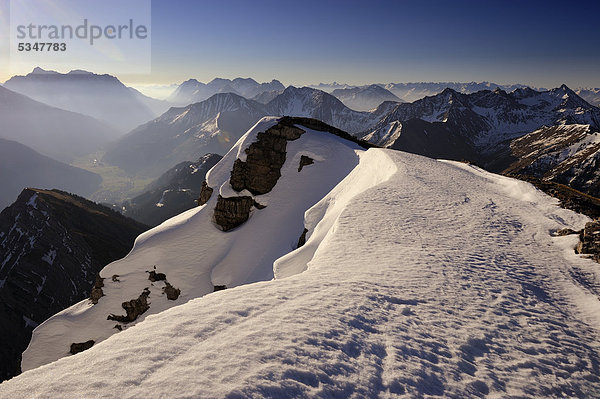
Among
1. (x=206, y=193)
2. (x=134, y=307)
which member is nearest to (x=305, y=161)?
(x=206, y=193)

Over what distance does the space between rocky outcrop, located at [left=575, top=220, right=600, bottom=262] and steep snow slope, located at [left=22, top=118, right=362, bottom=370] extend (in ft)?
87.3

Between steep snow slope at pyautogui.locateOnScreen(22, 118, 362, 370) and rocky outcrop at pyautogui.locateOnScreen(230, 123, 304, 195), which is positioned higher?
rocky outcrop at pyautogui.locateOnScreen(230, 123, 304, 195)

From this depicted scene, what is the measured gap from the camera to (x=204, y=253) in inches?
1617

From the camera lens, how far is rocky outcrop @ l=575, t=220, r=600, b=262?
14.1 m

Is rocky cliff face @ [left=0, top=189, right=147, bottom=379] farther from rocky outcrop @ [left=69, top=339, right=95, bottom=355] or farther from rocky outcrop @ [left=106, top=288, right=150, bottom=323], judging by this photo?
rocky outcrop @ [left=106, top=288, right=150, bottom=323]

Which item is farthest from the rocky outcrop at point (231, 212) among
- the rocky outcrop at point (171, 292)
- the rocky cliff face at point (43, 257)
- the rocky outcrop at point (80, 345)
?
the rocky cliff face at point (43, 257)

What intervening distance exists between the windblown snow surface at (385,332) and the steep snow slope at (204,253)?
21.7 m

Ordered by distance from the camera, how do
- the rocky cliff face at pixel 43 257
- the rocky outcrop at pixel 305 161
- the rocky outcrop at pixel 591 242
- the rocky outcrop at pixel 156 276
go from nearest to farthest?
the rocky outcrop at pixel 591 242 < the rocky outcrop at pixel 156 276 < the rocky outcrop at pixel 305 161 < the rocky cliff face at pixel 43 257

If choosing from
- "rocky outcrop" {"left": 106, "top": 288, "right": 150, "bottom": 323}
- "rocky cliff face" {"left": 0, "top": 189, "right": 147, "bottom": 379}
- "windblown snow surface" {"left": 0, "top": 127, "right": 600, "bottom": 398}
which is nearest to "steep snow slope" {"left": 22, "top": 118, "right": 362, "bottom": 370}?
"rocky outcrop" {"left": 106, "top": 288, "right": 150, "bottom": 323}

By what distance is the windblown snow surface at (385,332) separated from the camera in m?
6.36

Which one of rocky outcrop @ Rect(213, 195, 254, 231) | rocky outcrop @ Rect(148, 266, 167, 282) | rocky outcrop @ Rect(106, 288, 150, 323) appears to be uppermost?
rocky outcrop @ Rect(213, 195, 254, 231)

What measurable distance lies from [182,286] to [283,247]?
1566 centimetres

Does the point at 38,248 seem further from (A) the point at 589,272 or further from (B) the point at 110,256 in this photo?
(A) the point at 589,272

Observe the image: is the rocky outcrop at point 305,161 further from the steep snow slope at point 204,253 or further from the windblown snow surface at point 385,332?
the windblown snow surface at point 385,332
